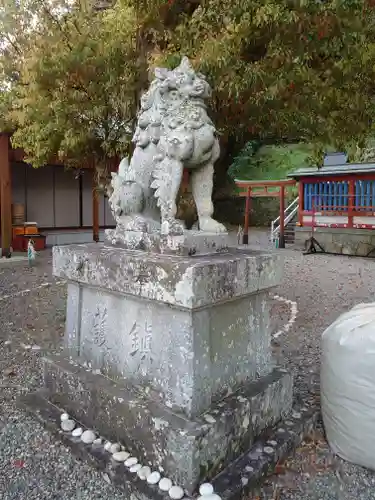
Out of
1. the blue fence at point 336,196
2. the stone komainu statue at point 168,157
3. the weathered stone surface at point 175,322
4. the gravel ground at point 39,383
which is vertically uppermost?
the blue fence at point 336,196

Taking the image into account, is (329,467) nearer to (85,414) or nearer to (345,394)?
(345,394)

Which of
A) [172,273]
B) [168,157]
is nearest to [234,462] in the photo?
[172,273]

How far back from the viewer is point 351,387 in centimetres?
204

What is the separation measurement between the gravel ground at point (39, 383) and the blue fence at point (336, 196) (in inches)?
223

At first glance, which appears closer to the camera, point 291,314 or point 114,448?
point 114,448

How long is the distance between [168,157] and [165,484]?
162cm

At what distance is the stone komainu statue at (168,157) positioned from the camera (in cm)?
221

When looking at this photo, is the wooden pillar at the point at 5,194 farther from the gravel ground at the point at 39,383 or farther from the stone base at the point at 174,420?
the stone base at the point at 174,420

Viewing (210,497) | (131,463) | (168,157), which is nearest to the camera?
(210,497)

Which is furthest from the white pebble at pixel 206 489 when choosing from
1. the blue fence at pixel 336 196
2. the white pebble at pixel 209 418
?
the blue fence at pixel 336 196

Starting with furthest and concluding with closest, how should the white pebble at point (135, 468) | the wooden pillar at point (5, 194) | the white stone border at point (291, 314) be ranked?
the wooden pillar at point (5, 194)
the white stone border at point (291, 314)
the white pebble at point (135, 468)

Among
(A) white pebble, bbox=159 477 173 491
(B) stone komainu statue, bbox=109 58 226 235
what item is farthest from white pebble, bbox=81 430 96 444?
(B) stone komainu statue, bbox=109 58 226 235

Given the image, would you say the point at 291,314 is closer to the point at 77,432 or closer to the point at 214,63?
the point at 214,63

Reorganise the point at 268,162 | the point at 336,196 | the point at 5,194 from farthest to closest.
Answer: the point at 268,162
the point at 336,196
the point at 5,194
